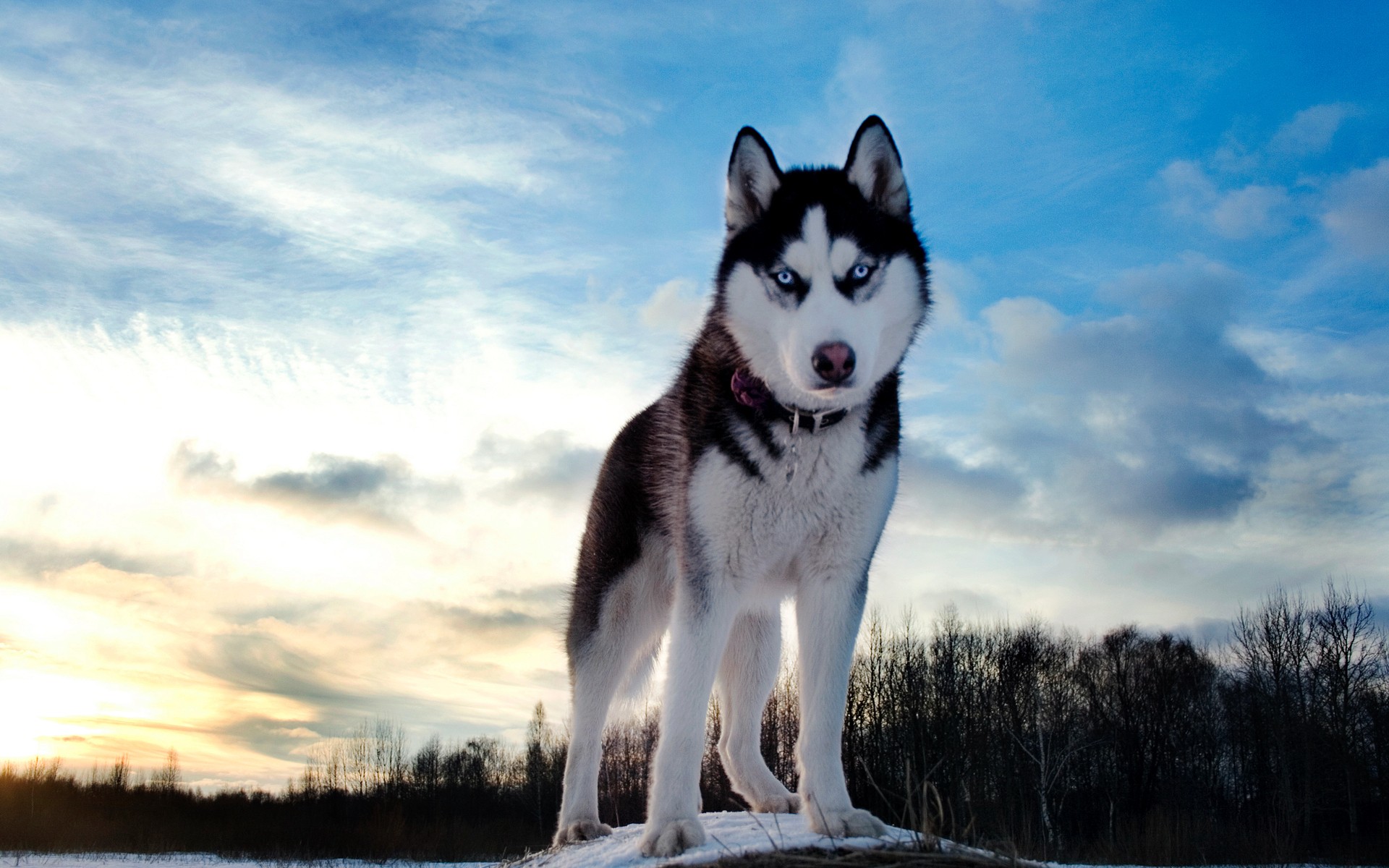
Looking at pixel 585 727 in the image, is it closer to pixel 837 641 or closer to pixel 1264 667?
pixel 837 641

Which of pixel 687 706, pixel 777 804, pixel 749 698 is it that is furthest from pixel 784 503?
pixel 777 804

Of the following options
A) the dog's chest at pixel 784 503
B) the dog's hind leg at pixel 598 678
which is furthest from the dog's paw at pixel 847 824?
the dog's hind leg at pixel 598 678

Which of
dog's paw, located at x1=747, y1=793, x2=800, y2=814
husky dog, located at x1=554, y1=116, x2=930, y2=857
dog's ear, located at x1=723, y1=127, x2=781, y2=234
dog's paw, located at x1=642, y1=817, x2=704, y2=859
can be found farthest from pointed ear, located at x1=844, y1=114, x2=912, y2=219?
dog's paw, located at x1=747, y1=793, x2=800, y2=814

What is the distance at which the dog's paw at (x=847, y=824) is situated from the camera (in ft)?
17.0

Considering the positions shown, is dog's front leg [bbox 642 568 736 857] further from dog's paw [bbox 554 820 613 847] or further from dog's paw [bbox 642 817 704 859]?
dog's paw [bbox 554 820 613 847]

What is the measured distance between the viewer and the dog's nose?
15.3 feet

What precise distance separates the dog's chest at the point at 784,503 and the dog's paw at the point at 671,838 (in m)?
1.43

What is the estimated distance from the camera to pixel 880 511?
18.2 ft

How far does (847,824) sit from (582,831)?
2426mm

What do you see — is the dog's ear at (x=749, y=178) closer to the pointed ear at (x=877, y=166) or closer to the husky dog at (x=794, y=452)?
the husky dog at (x=794, y=452)

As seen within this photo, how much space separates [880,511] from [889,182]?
196 centimetres

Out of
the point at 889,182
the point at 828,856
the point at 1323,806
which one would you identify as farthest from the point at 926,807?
the point at 1323,806

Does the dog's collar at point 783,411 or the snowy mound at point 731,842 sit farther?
the dog's collar at point 783,411

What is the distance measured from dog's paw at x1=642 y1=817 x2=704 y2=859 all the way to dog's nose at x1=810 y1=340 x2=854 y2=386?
2.61 meters
